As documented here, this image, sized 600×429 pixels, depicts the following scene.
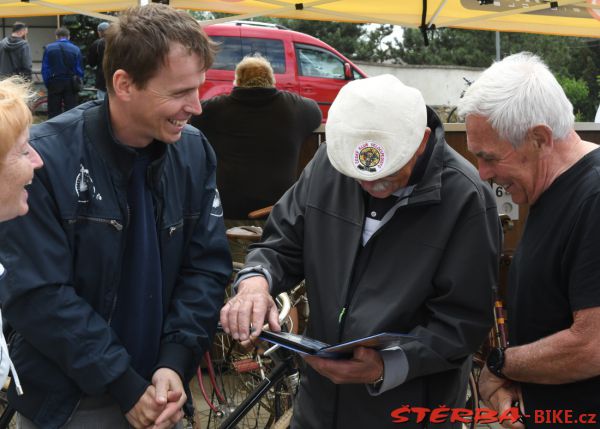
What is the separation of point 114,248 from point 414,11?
5.92 meters


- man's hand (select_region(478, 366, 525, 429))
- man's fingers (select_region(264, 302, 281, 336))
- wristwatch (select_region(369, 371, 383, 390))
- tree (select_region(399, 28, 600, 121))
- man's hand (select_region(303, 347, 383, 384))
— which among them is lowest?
tree (select_region(399, 28, 600, 121))

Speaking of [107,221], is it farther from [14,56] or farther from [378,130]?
[14,56]

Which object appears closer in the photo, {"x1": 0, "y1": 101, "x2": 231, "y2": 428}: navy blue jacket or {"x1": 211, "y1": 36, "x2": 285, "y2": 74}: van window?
{"x1": 0, "y1": 101, "x2": 231, "y2": 428}: navy blue jacket

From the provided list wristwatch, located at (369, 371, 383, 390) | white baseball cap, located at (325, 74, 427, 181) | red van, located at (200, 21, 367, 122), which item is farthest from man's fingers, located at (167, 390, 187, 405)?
red van, located at (200, 21, 367, 122)

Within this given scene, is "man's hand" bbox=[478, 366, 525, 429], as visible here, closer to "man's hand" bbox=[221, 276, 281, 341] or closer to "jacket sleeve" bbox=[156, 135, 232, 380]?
"man's hand" bbox=[221, 276, 281, 341]

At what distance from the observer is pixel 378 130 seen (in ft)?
7.66

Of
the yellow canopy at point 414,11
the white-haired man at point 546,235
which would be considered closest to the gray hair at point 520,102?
the white-haired man at point 546,235

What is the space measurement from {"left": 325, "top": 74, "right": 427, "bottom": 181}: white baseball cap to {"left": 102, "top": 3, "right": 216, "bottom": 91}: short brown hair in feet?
1.71

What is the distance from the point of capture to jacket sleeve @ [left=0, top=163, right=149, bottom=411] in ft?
7.70

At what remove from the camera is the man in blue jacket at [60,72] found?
14547 millimetres

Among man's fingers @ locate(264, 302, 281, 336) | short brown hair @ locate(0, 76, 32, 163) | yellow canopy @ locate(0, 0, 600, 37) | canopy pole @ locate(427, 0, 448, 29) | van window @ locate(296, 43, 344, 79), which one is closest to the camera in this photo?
short brown hair @ locate(0, 76, 32, 163)

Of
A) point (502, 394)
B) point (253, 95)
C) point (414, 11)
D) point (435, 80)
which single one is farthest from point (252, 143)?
point (435, 80)

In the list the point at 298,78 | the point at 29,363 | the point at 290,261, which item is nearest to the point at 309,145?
the point at 290,261

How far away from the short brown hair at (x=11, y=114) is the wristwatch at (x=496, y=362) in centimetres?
153
